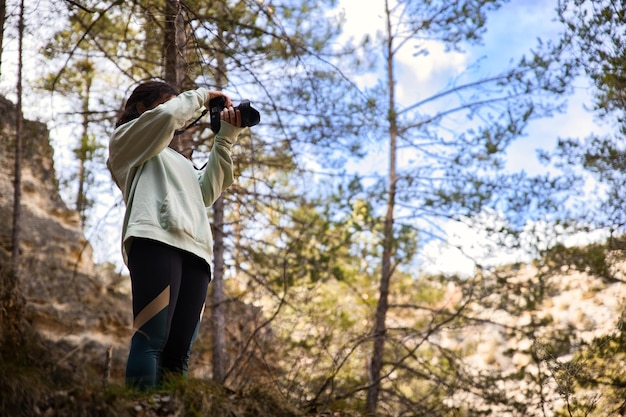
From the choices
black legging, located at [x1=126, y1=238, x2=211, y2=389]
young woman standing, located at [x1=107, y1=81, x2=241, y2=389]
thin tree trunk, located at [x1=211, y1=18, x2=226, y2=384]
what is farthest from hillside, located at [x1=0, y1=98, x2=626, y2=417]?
black legging, located at [x1=126, y1=238, x2=211, y2=389]

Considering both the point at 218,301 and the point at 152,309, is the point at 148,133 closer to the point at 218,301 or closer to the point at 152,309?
the point at 152,309

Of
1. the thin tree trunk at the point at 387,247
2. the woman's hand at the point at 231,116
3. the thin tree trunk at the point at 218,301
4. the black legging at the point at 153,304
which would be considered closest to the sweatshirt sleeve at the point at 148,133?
the woman's hand at the point at 231,116

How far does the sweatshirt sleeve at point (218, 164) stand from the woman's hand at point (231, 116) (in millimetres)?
31

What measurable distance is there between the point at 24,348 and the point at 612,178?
17.8 feet

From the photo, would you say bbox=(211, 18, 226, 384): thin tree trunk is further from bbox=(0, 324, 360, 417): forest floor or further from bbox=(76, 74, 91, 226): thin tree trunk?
bbox=(0, 324, 360, 417): forest floor

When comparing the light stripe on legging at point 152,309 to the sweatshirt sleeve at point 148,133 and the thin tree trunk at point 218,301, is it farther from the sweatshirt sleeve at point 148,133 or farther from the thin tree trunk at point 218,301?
the thin tree trunk at point 218,301

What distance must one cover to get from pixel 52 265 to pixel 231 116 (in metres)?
5.20

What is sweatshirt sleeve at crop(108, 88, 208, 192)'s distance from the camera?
2.84m

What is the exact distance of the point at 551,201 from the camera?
7.79 m

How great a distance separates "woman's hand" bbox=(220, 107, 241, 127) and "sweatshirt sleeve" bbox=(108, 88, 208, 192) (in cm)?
14

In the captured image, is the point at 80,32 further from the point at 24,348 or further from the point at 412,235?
the point at 412,235

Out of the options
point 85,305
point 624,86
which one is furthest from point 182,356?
point 85,305

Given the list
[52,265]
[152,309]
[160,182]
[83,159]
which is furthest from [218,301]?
[152,309]

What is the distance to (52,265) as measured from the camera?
7.56 m
